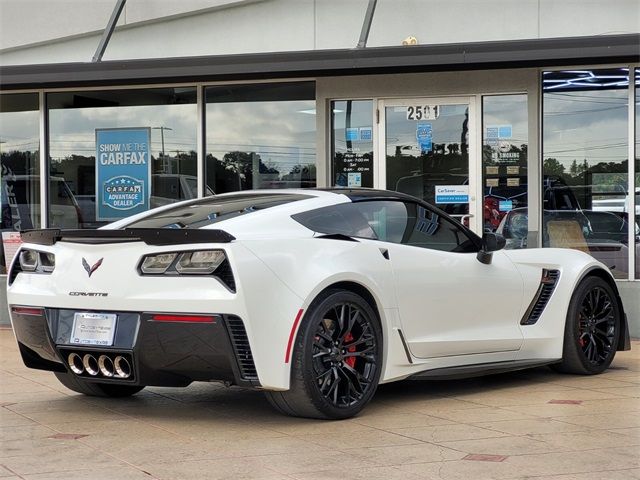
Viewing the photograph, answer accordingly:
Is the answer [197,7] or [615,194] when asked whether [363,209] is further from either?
[197,7]

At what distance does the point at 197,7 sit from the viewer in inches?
490

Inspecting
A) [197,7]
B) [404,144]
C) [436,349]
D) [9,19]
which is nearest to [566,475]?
[436,349]

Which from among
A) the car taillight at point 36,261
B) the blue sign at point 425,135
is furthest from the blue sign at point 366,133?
the car taillight at point 36,261

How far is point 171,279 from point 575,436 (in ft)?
7.72

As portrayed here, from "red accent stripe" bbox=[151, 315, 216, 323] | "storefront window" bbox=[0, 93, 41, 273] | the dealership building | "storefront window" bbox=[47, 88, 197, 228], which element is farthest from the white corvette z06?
"storefront window" bbox=[0, 93, 41, 273]

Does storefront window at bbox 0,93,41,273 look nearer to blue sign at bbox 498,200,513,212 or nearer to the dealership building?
the dealership building

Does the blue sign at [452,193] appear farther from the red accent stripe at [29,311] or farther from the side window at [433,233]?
the red accent stripe at [29,311]

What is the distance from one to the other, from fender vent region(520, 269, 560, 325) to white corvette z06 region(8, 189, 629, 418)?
0.21ft

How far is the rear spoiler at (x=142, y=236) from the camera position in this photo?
18.0 ft

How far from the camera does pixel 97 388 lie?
22.2 feet

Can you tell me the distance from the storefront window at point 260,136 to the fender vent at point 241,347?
6701mm

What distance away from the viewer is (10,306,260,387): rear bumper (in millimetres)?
5426

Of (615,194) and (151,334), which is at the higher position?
(615,194)

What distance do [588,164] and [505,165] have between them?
890 mm
